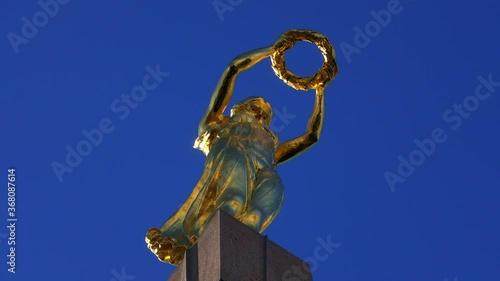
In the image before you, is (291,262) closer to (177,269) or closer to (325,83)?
(177,269)

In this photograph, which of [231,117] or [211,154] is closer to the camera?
[211,154]

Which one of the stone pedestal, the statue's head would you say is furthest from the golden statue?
the stone pedestal

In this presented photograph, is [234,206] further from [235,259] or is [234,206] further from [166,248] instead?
[235,259]

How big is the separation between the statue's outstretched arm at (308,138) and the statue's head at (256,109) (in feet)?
1.40

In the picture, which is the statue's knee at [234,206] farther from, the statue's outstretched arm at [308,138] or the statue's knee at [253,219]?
the statue's outstretched arm at [308,138]

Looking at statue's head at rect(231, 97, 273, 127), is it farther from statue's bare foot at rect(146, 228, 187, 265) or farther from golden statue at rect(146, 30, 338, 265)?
statue's bare foot at rect(146, 228, 187, 265)

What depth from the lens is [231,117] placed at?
49.8 feet

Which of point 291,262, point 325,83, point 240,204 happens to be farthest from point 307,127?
point 291,262

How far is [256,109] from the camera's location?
15.4 metres

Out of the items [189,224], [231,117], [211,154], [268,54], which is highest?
[268,54]

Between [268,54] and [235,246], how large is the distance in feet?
17.7

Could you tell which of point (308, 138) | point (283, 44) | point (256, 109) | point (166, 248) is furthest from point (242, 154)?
point (283, 44)

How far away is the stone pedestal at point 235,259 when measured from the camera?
11.0 metres

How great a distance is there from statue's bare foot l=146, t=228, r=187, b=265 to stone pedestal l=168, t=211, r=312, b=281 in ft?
1.78
